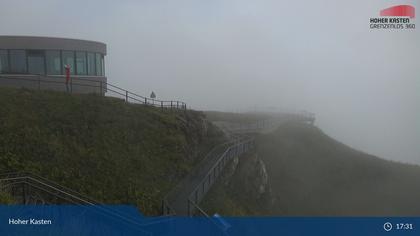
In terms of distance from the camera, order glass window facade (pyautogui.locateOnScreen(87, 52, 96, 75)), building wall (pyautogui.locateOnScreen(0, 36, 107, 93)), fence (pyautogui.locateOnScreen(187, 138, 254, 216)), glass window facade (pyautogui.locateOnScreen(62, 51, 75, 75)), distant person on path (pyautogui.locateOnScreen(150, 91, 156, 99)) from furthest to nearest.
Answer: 1. glass window facade (pyautogui.locateOnScreen(87, 52, 96, 75))
2. glass window facade (pyautogui.locateOnScreen(62, 51, 75, 75))
3. building wall (pyautogui.locateOnScreen(0, 36, 107, 93))
4. distant person on path (pyautogui.locateOnScreen(150, 91, 156, 99))
5. fence (pyautogui.locateOnScreen(187, 138, 254, 216))

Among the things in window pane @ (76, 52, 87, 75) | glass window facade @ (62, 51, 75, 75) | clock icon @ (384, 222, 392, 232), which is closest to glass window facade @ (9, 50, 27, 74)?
glass window facade @ (62, 51, 75, 75)

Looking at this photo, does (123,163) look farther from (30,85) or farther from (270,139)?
(270,139)

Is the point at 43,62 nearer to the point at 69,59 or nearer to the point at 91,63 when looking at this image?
the point at 69,59

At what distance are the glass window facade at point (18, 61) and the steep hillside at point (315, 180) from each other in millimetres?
10313

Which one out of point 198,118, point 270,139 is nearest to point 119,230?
point 198,118

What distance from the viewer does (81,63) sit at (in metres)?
18.5

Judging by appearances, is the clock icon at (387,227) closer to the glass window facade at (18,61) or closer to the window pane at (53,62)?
the window pane at (53,62)

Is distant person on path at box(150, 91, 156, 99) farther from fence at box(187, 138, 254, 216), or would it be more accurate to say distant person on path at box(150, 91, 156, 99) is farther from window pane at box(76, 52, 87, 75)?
window pane at box(76, 52, 87, 75)

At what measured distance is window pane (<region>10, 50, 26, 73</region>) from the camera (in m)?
17.4

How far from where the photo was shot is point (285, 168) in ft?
76.9

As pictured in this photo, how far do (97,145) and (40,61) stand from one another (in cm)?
786

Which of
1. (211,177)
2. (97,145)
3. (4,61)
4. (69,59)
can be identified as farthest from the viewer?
(69,59)

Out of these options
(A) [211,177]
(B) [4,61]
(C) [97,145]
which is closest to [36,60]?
(B) [4,61]

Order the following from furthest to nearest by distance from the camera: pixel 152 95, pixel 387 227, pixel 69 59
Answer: pixel 69 59 → pixel 152 95 → pixel 387 227
